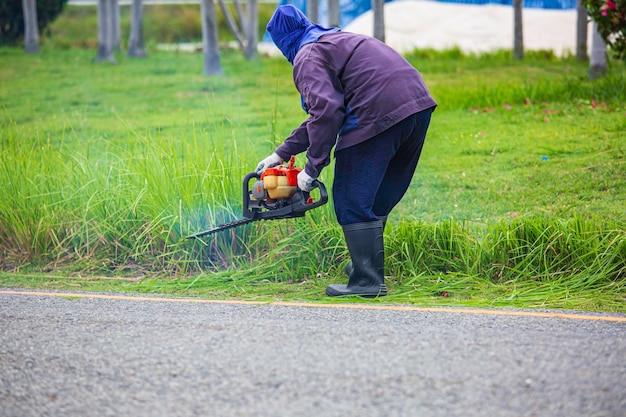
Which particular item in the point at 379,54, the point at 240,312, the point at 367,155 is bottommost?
the point at 240,312

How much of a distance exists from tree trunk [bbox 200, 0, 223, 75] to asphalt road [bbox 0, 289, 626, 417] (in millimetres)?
13121

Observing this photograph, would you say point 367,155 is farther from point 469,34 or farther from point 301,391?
point 469,34

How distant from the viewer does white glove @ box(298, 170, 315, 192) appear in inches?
191

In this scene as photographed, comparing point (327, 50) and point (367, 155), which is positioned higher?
point (327, 50)

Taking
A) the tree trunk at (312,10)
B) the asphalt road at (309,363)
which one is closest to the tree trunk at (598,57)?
the tree trunk at (312,10)

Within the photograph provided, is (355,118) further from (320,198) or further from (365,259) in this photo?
(365,259)

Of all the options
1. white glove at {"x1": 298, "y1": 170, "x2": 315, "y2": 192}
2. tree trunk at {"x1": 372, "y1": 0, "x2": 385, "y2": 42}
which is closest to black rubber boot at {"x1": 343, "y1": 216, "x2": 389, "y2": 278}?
white glove at {"x1": 298, "y1": 170, "x2": 315, "y2": 192}

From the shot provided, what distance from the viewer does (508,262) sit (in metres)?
5.64

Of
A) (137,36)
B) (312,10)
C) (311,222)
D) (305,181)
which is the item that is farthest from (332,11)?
(305,181)

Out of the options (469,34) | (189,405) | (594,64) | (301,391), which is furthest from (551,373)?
(469,34)

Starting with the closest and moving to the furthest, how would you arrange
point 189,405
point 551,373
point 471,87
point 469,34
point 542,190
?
1. point 189,405
2. point 551,373
3. point 542,190
4. point 471,87
5. point 469,34

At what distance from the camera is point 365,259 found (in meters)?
5.02

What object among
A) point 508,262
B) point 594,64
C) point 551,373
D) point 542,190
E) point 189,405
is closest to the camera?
point 189,405

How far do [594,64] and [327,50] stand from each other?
835 centimetres
